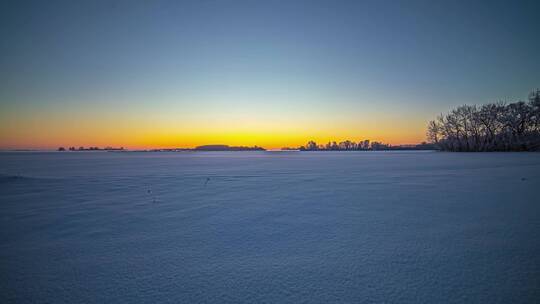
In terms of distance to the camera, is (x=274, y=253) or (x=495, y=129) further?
(x=495, y=129)

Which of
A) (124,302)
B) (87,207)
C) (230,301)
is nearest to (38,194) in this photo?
(87,207)

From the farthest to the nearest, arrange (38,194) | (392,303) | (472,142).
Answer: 1. (472,142)
2. (38,194)
3. (392,303)

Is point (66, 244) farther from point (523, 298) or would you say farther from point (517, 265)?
point (517, 265)

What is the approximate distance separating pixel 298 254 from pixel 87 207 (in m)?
4.77

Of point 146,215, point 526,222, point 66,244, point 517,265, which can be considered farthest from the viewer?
point 146,215

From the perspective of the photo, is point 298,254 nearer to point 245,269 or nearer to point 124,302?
point 245,269

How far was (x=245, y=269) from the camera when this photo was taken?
7.50 feet

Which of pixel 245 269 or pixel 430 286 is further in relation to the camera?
pixel 245 269

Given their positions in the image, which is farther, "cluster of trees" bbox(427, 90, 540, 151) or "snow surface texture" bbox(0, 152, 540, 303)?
"cluster of trees" bbox(427, 90, 540, 151)

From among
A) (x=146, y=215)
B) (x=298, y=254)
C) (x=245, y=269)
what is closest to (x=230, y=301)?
(x=245, y=269)

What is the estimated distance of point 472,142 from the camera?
49781 mm

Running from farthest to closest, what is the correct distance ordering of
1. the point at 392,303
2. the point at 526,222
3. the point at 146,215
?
1. the point at 146,215
2. the point at 526,222
3. the point at 392,303

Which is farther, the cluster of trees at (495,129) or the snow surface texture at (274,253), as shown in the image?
the cluster of trees at (495,129)

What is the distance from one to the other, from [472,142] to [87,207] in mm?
64774
